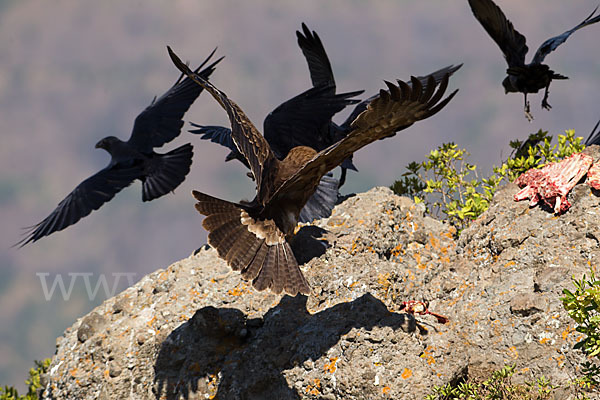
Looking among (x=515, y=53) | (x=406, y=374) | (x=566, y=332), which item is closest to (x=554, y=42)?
(x=515, y=53)

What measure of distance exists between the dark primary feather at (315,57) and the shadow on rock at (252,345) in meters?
4.26

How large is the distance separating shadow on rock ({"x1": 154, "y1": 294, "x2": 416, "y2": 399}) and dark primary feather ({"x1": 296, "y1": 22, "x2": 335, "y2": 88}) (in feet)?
14.0

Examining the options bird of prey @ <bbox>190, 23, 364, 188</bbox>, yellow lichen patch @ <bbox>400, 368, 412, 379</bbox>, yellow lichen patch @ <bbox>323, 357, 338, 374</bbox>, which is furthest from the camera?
bird of prey @ <bbox>190, 23, 364, 188</bbox>

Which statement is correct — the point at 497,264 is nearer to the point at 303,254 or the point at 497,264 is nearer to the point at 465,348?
the point at 465,348

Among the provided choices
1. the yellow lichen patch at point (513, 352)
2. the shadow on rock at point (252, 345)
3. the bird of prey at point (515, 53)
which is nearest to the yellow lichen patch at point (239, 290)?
the shadow on rock at point (252, 345)

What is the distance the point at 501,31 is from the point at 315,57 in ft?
8.30

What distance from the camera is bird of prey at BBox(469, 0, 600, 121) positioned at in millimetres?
7266

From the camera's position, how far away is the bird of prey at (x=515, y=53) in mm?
7266

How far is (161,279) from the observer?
18.3 ft

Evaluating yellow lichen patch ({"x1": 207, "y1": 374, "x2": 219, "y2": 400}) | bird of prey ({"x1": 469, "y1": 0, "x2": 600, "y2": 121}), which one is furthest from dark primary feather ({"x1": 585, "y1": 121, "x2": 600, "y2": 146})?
yellow lichen patch ({"x1": 207, "y1": 374, "x2": 219, "y2": 400})

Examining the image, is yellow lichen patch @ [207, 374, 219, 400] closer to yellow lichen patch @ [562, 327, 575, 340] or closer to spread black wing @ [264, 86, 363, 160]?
yellow lichen patch @ [562, 327, 575, 340]

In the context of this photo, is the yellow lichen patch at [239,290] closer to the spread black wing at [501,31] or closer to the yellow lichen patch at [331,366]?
the yellow lichen patch at [331,366]

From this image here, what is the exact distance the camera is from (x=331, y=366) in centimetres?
405

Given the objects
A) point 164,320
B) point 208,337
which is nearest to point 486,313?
point 208,337
